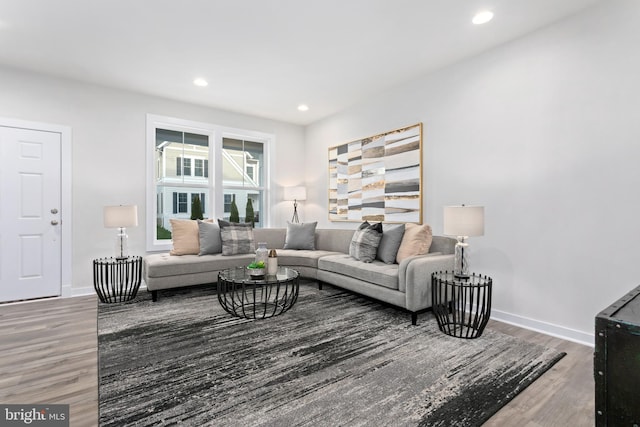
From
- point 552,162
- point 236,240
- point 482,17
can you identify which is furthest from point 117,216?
point 552,162

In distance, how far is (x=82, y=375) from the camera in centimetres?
197

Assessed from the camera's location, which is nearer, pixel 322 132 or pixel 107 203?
pixel 107 203

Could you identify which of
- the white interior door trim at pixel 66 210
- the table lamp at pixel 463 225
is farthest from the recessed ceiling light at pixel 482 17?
the white interior door trim at pixel 66 210

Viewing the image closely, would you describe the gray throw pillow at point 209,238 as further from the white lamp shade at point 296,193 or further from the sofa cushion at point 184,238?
the white lamp shade at point 296,193

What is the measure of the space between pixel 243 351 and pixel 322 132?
13.3ft

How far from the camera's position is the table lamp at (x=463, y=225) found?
8.48 feet

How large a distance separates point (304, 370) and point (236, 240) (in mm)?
2453

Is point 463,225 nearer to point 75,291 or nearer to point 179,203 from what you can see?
point 179,203

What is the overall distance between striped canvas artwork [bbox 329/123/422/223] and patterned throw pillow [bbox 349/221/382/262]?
1.97 ft

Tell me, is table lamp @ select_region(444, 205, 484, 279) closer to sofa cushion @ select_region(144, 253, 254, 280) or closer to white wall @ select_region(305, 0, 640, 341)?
white wall @ select_region(305, 0, 640, 341)

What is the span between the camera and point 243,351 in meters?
2.25

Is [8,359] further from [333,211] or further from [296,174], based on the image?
[296,174]

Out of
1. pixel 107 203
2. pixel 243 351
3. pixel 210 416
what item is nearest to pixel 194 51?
pixel 107 203

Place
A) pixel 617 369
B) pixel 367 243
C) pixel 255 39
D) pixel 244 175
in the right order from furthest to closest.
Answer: pixel 244 175, pixel 367 243, pixel 255 39, pixel 617 369
